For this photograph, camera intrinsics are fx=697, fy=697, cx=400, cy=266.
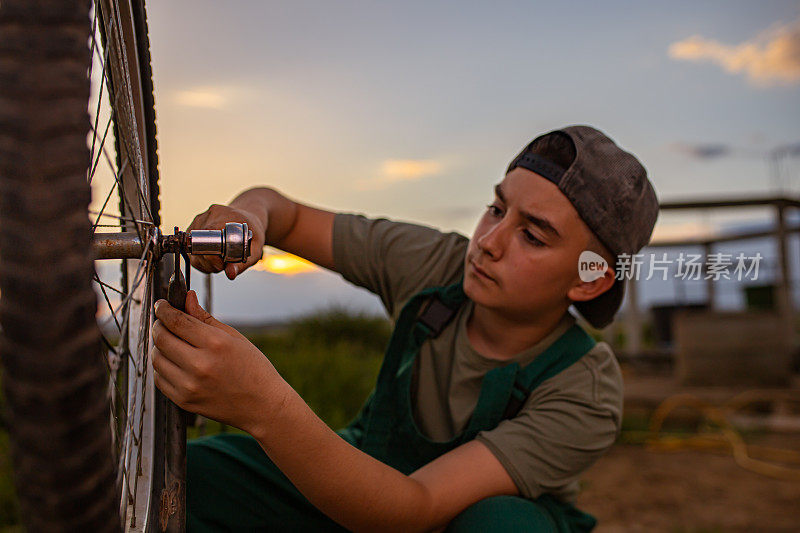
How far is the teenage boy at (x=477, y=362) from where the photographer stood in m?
1.30

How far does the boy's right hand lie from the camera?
1050 millimetres

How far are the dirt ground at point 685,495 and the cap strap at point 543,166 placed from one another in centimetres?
219

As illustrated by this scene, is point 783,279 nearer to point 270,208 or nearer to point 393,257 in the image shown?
point 393,257

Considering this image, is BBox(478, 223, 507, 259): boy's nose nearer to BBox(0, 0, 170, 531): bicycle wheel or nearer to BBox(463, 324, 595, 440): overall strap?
BBox(463, 324, 595, 440): overall strap

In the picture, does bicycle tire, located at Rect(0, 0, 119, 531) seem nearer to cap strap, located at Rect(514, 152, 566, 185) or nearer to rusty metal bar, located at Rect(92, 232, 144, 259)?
rusty metal bar, located at Rect(92, 232, 144, 259)

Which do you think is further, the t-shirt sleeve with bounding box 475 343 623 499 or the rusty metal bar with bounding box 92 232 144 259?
the t-shirt sleeve with bounding box 475 343 623 499

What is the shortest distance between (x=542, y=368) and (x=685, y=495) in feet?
8.47

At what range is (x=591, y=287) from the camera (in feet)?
5.48

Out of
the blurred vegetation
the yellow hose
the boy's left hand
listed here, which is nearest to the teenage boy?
the boy's left hand

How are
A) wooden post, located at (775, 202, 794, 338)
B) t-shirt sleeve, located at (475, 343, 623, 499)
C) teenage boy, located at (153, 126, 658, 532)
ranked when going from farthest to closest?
wooden post, located at (775, 202, 794, 338) → t-shirt sleeve, located at (475, 343, 623, 499) → teenage boy, located at (153, 126, 658, 532)

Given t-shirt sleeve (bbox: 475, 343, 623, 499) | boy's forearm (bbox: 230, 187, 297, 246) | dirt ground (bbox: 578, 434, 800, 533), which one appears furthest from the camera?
dirt ground (bbox: 578, 434, 800, 533)

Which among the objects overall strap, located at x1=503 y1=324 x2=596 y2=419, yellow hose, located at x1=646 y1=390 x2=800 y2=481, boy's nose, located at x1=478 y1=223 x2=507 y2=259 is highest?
boy's nose, located at x1=478 y1=223 x2=507 y2=259

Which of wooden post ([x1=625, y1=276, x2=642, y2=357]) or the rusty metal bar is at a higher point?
the rusty metal bar

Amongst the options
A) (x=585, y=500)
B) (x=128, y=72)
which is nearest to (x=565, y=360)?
(x=128, y=72)
